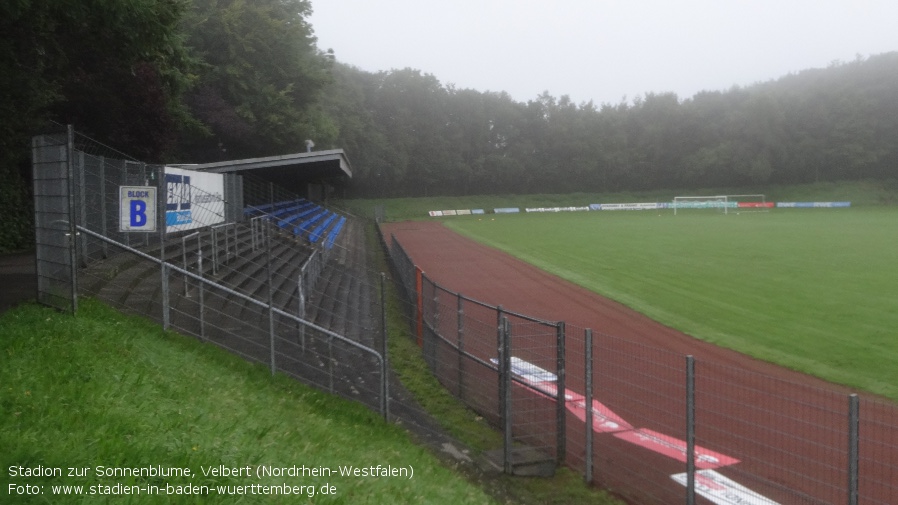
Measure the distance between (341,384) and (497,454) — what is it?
2205 mm

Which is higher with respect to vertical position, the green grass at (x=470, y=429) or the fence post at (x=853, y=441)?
the fence post at (x=853, y=441)

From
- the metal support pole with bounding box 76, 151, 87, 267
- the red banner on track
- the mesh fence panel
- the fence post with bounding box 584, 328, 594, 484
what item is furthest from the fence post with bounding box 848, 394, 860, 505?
the metal support pole with bounding box 76, 151, 87, 267

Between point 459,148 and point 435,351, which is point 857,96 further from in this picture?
point 435,351

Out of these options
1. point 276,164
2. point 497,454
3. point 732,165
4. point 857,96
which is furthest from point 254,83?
point 857,96

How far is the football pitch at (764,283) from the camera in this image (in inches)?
551

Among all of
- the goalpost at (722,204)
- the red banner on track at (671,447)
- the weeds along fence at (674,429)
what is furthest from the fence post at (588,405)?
the goalpost at (722,204)

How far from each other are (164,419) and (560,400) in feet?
13.3

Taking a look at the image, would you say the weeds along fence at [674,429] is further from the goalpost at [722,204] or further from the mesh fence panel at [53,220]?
the goalpost at [722,204]

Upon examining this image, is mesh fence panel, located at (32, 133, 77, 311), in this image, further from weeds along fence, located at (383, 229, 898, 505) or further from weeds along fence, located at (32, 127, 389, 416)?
weeds along fence, located at (383, 229, 898, 505)

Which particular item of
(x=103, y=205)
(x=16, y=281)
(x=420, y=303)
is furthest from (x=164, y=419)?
(x=103, y=205)

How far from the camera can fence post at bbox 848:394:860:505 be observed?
558cm

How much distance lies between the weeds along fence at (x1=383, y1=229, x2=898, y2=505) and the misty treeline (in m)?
72.4

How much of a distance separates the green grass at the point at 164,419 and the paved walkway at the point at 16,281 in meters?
0.90

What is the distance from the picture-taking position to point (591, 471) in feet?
25.2
